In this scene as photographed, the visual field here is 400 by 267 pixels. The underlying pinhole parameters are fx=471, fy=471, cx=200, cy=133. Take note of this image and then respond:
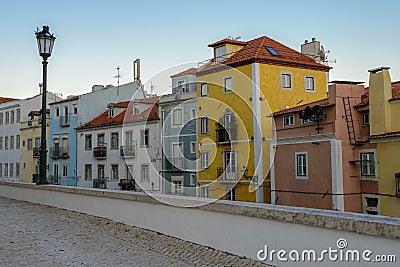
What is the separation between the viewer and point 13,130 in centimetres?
5228

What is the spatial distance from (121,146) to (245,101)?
12.0 metres

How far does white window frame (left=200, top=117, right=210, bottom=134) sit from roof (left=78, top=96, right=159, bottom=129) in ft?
12.8

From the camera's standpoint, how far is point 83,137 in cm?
4288

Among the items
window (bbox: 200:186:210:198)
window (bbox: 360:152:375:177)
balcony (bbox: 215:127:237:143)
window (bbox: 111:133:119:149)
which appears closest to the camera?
window (bbox: 360:152:375:177)

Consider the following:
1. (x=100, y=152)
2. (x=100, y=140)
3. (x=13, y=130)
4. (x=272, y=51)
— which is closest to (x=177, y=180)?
(x=100, y=152)

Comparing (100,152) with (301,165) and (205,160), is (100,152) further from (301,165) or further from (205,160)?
(301,165)

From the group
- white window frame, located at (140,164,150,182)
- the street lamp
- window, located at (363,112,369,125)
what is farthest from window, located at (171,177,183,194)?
the street lamp

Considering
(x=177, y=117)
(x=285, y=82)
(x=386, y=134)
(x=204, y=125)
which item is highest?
(x=285, y=82)

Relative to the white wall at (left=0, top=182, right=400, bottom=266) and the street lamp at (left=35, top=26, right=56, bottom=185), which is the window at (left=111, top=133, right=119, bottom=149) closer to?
the street lamp at (left=35, top=26, right=56, bottom=185)

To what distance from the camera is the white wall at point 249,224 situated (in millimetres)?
4133

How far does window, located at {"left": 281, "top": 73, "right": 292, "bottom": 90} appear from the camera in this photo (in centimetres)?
3203

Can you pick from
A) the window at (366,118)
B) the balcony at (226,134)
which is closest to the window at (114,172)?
→ the balcony at (226,134)

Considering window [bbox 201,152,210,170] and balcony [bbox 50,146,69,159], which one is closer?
window [bbox 201,152,210,170]

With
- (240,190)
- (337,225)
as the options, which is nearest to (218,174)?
(240,190)
